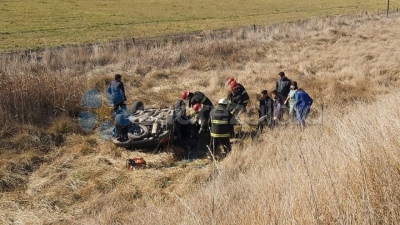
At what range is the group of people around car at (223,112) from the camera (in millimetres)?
8102

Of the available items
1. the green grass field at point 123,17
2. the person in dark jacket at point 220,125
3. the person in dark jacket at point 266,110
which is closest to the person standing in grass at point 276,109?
the person in dark jacket at point 266,110

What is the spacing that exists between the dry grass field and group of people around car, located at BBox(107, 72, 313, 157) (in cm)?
50

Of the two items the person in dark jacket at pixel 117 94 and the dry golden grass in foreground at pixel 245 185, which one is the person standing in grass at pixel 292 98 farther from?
the person in dark jacket at pixel 117 94

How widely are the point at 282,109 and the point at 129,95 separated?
5204mm

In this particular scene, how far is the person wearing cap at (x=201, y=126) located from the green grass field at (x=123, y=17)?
1766cm

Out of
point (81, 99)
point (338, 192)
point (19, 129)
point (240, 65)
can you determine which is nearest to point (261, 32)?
point (240, 65)

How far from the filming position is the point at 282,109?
9.75 m

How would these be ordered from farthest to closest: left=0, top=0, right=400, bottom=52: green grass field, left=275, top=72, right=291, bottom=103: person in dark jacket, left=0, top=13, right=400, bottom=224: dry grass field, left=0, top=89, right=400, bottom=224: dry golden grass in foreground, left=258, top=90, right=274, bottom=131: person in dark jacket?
left=0, top=0, right=400, bottom=52: green grass field < left=275, top=72, right=291, bottom=103: person in dark jacket < left=258, top=90, right=274, bottom=131: person in dark jacket < left=0, top=13, right=400, bottom=224: dry grass field < left=0, top=89, right=400, bottom=224: dry golden grass in foreground

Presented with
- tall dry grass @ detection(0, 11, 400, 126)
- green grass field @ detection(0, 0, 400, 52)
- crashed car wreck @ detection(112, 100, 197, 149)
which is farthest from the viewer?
green grass field @ detection(0, 0, 400, 52)

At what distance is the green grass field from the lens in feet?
91.0

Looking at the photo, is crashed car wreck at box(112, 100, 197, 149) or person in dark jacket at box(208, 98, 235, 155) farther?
crashed car wreck at box(112, 100, 197, 149)

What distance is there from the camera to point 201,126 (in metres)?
8.78

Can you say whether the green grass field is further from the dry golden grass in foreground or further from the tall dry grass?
the dry golden grass in foreground

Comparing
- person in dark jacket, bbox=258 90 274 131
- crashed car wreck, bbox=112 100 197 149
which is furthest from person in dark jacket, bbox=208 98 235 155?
person in dark jacket, bbox=258 90 274 131
